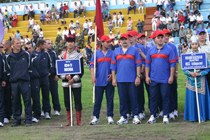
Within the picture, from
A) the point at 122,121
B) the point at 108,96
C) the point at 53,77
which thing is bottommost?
the point at 122,121

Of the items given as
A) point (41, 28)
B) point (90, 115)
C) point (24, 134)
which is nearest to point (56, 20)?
point (41, 28)

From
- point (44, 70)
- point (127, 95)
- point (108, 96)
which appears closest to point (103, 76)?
point (108, 96)

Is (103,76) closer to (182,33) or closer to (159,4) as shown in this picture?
(182,33)

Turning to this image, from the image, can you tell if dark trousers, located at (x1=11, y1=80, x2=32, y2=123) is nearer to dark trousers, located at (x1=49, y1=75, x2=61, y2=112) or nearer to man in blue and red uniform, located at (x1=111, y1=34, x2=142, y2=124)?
dark trousers, located at (x1=49, y1=75, x2=61, y2=112)

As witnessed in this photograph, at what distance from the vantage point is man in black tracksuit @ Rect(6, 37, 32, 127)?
8508mm

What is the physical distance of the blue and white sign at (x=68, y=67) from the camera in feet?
26.8

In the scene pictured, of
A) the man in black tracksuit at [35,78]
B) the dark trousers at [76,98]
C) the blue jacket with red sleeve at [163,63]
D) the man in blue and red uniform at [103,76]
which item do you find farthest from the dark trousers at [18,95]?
the blue jacket with red sleeve at [163,63]

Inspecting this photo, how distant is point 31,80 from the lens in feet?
30.5

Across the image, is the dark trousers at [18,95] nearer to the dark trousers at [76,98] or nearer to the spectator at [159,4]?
the dark trousers at [76,98]

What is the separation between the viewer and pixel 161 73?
320 inches

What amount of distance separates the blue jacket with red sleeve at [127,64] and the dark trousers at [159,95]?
59 centimetres

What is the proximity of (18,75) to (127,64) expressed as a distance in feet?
9.30

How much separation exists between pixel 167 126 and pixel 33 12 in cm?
3493

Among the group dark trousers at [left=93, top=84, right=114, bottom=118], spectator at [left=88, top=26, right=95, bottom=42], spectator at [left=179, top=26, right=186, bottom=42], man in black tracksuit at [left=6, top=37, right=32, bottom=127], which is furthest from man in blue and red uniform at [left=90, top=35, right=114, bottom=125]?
spectator at [left=88, top=26, right=95, bottom=42]
